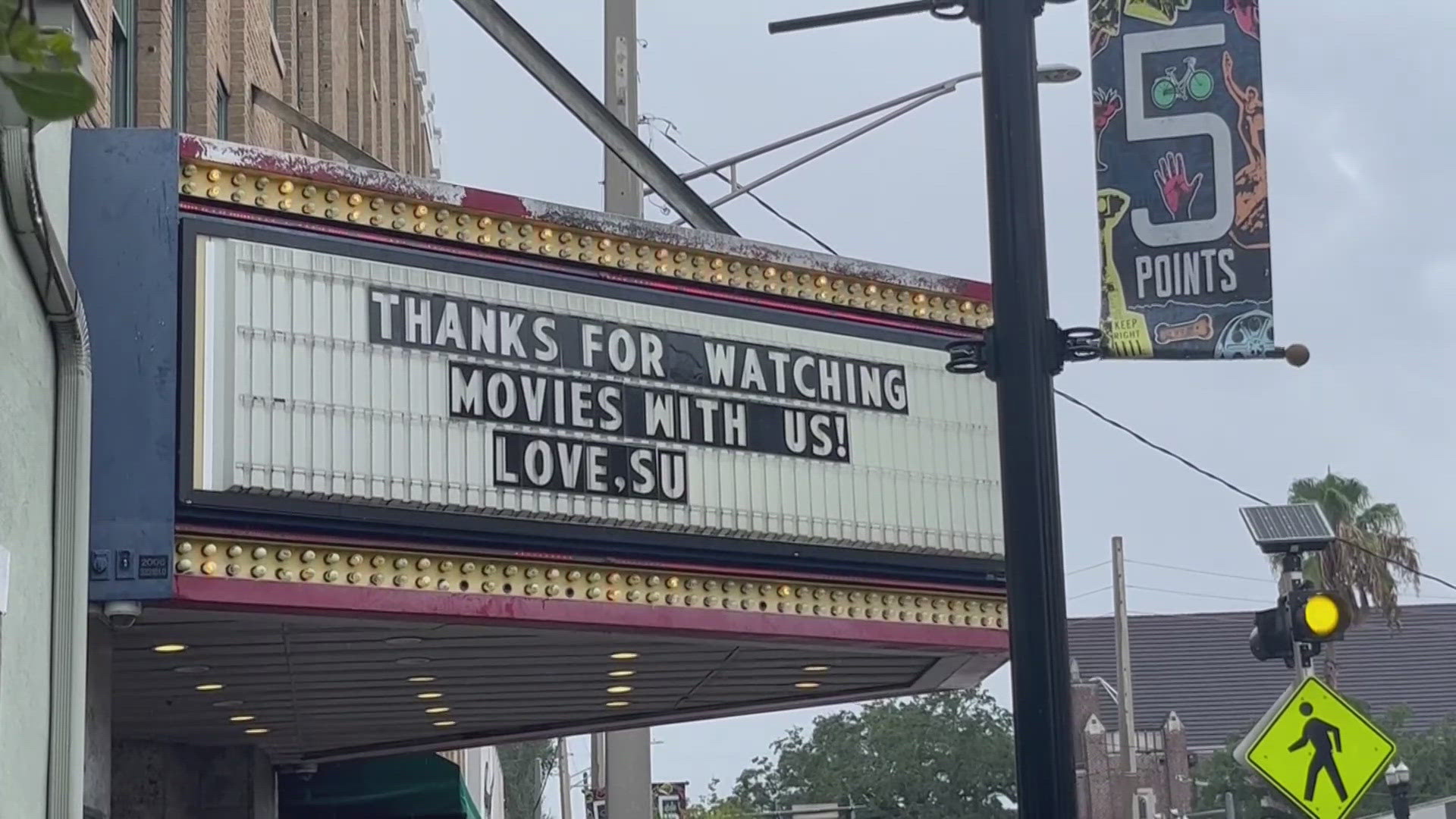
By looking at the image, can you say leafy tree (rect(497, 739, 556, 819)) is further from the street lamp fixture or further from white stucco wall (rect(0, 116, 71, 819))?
white stucco wall (rect(0, 116, 71, 819))

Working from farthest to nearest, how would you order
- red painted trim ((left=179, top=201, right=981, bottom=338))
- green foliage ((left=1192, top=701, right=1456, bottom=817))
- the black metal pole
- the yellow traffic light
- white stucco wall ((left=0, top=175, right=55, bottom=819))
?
green foliage ((left=1192, top=701, right=1456, bottom=817)) → the yellow traffic light → red painted trim ((left=179, top=201, right=981, bottom=338)) → white stucco wall ((left=0, top=175, right=55, bottom=819)) → the black metal pole

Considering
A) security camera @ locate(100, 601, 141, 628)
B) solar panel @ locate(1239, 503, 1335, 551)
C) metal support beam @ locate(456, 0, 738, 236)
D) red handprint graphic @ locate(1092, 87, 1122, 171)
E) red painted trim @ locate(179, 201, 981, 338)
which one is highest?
metal support beam @ locate(456, 0, 738, 236)

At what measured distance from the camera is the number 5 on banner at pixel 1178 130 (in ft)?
21.8

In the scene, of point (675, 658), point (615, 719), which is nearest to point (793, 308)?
point (675, 658)

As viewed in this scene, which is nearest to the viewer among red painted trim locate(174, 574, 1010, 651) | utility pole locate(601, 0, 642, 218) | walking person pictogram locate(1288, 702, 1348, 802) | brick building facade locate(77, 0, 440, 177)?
red painted trim locate(174, 574, 1010, 651)

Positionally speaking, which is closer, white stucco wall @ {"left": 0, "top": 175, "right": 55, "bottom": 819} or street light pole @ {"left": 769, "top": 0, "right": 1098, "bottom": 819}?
street light pole @ {"left": 769, "top": 0, "right": 1098, "bottom": 819}

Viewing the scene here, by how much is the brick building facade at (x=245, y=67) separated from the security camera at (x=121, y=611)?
→ 8.16 feet

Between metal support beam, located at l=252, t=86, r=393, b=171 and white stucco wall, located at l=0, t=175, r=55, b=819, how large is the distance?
2.87m

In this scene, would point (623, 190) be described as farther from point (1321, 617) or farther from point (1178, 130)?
point (1178, 130)

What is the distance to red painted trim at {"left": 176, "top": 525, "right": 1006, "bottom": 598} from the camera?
31.8 ft

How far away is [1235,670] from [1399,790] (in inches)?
2305

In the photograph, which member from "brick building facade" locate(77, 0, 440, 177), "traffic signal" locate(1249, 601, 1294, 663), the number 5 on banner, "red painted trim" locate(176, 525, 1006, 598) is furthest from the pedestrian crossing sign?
"brick building facade" locate(77, 0, 440, 177)

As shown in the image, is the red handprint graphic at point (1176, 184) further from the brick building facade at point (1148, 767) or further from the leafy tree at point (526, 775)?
the leafy tree at point (526, 775)

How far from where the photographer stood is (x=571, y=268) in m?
11.1
